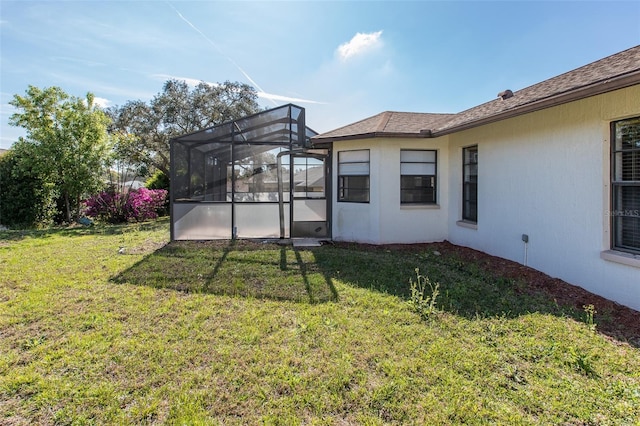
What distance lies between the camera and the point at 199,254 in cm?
775

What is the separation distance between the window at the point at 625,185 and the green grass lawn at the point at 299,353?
4.74ft

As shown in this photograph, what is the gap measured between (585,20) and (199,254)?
443 inches

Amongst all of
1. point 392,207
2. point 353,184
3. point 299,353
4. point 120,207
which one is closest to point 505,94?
point 392,207

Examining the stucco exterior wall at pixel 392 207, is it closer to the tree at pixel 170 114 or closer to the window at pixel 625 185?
the window at pixel 625 185

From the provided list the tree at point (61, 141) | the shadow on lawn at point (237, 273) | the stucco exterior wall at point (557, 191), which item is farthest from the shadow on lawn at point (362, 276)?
the tree at point (61, 141)

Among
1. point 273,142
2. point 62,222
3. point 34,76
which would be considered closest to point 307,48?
point 273,142

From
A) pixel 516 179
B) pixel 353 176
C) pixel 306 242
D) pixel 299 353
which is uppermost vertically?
pixel 353 176

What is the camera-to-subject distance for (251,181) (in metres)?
9.77

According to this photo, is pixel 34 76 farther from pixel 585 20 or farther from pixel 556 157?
pixel 585 20

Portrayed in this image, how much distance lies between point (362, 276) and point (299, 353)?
2.82 meters

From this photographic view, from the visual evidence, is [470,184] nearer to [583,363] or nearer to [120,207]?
[583,363]

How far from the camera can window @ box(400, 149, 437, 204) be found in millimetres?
9039

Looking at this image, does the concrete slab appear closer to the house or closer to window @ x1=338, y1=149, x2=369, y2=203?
the house

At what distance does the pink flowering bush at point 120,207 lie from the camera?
14.6 m
